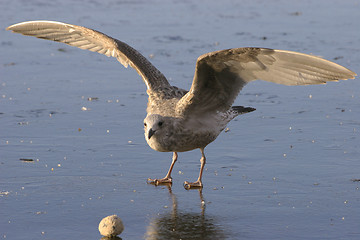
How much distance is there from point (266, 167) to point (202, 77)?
1140 millimetres

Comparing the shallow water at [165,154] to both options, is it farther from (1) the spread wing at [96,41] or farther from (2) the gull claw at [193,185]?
(1) the spread wing at [96,41]

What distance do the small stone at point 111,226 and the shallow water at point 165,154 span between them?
0.36 ft

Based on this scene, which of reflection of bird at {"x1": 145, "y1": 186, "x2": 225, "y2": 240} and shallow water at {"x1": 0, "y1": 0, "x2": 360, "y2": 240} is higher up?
shallow water at {"x1": 0, "y1": 0, "x2": 360, "y2": 240}

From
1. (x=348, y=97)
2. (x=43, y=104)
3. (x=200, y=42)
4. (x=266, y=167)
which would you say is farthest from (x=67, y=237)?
(x=200, y=42)

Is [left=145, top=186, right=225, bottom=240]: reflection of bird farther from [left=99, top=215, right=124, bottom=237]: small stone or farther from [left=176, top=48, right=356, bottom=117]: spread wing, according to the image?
[left=176, top=48, right=356, bottom=117]: spread wing

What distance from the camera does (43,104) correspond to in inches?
388

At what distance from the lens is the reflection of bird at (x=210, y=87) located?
6.46 m

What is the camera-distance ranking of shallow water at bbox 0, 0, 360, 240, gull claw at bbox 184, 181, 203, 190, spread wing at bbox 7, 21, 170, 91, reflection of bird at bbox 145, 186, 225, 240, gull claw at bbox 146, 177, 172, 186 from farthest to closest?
spread wing at bbox 7, 21, 170, 91 → gull claw at bbox 146, 177, 172, 186 → gull claw at bbox 184, 181, 203, 190 → shallow water at bbox 0, 0, 360, 240 → reflection of bird at bbox 145, 186, 225, 240

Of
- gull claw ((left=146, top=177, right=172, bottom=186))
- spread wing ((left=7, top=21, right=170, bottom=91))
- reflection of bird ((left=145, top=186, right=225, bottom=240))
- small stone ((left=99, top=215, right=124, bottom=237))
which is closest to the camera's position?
small stone ((left=99, top=215, right=124, bottom=237))

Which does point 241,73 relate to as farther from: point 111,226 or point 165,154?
point 111,226

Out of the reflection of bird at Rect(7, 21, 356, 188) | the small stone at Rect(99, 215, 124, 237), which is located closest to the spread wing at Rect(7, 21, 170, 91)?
the reflection of bird at Rect(7, 21, 356, 188)

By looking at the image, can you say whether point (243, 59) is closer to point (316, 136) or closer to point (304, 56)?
point (304, 56)

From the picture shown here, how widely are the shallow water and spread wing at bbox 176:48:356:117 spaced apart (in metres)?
0.68

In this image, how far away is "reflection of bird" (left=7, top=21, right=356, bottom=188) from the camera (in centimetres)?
646
